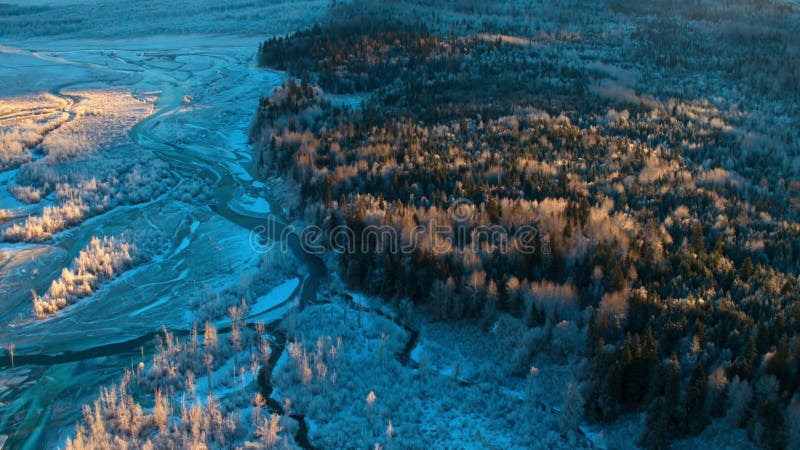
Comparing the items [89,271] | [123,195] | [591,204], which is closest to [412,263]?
[591,204]

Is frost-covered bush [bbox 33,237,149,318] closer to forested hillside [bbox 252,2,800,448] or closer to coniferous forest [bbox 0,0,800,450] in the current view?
coniferous forest [bbox 0,0,800,450]

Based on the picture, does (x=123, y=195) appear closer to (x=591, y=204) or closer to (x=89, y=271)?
(x=89, y=271)

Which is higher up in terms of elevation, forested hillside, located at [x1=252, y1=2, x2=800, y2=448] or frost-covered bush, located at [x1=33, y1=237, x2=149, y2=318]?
forested hillside, located at [x1=252, y1=2, x2=800, y2=448]

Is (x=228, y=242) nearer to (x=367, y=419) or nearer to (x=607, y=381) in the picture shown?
(x=367, y=419)

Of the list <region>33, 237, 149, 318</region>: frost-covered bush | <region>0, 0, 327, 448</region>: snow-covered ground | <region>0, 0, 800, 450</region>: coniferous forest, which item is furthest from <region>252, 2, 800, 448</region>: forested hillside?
<region>33, 237, 149, 318</region>: frost-covered bush

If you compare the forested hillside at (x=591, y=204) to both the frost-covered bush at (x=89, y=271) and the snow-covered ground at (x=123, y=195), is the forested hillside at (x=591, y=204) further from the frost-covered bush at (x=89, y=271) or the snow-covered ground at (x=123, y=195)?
the frost-covered bush at (x=89, y=271)

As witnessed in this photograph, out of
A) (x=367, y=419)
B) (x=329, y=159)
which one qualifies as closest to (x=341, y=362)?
(x=367, y=419)
